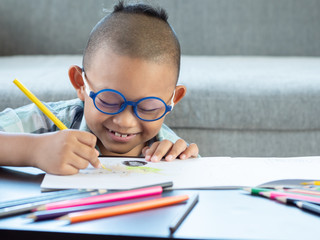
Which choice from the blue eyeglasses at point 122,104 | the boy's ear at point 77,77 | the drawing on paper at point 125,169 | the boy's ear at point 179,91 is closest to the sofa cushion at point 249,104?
the boy's ear at point 179,91

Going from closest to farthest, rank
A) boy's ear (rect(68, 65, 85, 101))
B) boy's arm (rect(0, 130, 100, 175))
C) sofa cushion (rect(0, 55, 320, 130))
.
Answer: boy's arm (rect(0, 130, 100, 175)) < boy's ear (rect(68, 65, 85, 101)) < sofa cushion (rect(0, 55, 320, 130))

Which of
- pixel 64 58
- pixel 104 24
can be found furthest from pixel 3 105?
pixel 64 58

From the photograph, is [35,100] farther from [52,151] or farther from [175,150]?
[175,150]

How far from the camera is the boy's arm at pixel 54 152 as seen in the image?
2.21 ft

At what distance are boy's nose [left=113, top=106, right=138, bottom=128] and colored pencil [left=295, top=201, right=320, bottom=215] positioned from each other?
0.38 meters

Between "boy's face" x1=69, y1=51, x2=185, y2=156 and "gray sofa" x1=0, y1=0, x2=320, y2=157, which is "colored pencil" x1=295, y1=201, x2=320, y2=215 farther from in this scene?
"gray sofa" x1=0, y1=0, x2=320, y2=157

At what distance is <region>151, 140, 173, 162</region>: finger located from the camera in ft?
2.56

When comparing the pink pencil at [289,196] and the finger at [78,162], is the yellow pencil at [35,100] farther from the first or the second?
the pink pencil at [289,196]

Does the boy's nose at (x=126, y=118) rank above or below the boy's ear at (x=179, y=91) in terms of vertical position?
below

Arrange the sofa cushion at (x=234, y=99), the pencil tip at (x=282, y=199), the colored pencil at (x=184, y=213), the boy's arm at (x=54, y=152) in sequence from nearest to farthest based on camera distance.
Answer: the colored pencil at (x=184, y=213), the pencil tip at (x=282, y=199), the boy's arm at (x=54, y=152), the sofa cushion at (x=234, y=99)

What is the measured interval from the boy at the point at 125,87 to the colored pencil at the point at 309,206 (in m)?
0.28

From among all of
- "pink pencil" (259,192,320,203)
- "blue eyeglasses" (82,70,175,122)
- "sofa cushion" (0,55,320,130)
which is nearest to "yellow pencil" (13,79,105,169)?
"blue eyeglasses" (82,70,175,122)

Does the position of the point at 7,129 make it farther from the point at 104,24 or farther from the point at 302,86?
the point at 302,86

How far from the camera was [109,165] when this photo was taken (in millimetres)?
728
